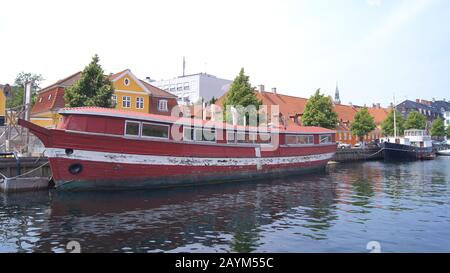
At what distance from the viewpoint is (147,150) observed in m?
18.3

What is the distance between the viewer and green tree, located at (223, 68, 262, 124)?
3678cm

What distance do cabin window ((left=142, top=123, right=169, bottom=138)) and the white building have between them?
5023cm

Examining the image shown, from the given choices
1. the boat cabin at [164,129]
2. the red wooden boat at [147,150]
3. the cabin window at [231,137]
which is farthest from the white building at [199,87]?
the cabin window at [231,137]

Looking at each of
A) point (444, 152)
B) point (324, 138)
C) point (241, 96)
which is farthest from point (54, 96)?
point (444, 152)

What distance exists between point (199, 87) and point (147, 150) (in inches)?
2096

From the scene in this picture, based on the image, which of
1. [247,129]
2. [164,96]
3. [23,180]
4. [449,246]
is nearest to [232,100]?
[164,96]

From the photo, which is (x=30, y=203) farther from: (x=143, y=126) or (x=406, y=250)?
(x=406, y=250)

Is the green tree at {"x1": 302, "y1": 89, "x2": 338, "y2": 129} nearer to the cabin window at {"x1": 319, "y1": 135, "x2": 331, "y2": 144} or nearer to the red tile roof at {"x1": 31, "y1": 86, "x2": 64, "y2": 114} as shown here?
the cabin window at {"x1": 319, "y1": 135, "x2": 331, "y2": 144}

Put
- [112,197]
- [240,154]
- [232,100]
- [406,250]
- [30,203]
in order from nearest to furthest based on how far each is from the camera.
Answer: [406,250] < [30,203] < [112,197] < [240,154] < [232,100]

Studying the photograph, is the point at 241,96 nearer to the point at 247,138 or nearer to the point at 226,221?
the point at 247,138

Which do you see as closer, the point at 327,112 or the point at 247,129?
the point at 247,129

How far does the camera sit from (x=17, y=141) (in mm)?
23953

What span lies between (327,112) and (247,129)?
2777 centimetres
